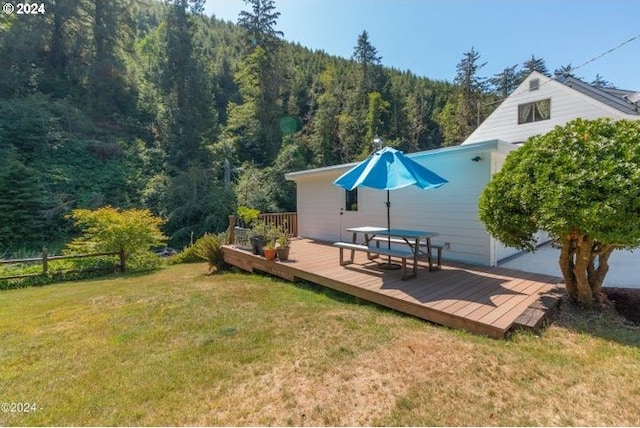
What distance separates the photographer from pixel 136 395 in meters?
2.38

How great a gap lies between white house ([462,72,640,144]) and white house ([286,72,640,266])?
0.03 meters

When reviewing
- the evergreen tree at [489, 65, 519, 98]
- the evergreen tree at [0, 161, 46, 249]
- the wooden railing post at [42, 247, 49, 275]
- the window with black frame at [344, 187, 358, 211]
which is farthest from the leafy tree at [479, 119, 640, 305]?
the evergreen tree at [489, 65, 519, 98]

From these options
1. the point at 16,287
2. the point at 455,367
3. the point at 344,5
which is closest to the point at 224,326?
the point at 455,367

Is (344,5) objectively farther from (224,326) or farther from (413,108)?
(413,108)

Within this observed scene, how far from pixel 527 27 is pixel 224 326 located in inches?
361

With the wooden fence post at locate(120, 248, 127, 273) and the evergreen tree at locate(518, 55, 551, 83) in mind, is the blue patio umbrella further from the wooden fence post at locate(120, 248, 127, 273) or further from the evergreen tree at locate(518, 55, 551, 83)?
the evergreen tree at locate(518, 55, 551, 83)

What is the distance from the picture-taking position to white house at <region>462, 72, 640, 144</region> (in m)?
11.1

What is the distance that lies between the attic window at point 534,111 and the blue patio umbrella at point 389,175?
Result: 10.8 metres

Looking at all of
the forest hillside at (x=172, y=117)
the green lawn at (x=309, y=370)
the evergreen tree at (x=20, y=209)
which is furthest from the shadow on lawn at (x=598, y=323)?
the evergreen tree at (x=20, y=209)

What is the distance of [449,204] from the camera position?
616 centimetres

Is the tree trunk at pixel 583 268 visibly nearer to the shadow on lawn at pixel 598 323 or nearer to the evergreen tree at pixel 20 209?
the shadow on lawn at pixel 598 323

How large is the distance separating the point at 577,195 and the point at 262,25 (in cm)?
2770

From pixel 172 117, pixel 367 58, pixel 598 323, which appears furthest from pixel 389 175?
pixel 367 58

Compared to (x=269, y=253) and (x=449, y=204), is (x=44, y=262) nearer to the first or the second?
(x=269, y=253)
